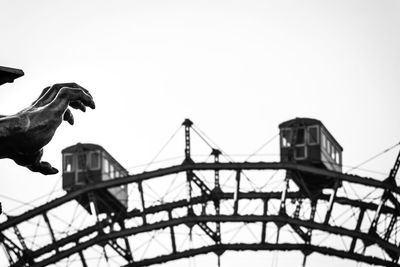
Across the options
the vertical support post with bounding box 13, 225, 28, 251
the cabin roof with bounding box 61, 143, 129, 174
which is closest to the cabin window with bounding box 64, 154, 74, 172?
the cabin roof with bounding box 61, 143, 129, 174

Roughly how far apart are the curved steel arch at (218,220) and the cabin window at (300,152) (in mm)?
2817

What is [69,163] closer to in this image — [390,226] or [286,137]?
[286,137]

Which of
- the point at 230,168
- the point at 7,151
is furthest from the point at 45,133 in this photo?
the point at 230,168

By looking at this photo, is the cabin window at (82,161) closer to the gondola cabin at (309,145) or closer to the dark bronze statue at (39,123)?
the gondola cabin at (309,145)

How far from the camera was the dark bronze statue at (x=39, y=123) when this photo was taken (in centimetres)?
504

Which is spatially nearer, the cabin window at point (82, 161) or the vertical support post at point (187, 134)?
the vertical support post at point (187, 134)

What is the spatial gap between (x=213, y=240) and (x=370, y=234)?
5446mm

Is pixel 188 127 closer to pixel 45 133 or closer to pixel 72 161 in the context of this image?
pixel 72 161

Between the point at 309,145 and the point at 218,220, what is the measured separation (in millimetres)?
5930

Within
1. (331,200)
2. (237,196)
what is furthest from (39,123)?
(331,200)

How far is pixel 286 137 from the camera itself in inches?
2061

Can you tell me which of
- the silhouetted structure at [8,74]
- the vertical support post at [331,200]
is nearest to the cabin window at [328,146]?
the vertical support post at [331,200]

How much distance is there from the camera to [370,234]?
158ft

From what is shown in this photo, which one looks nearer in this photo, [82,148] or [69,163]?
[69,163]
